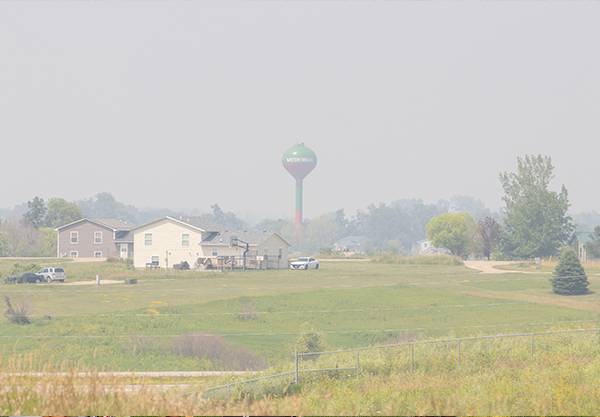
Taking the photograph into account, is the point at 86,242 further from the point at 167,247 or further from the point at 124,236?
the point at 167,247

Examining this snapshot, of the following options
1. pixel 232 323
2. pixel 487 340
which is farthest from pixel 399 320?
pixel 487 340

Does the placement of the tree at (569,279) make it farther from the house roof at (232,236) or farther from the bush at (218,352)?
the house roof at (232,236)

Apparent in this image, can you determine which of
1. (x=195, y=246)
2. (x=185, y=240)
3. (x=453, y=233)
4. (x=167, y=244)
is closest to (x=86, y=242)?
(x=167, y=244)

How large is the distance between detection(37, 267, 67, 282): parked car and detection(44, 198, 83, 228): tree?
287 feet

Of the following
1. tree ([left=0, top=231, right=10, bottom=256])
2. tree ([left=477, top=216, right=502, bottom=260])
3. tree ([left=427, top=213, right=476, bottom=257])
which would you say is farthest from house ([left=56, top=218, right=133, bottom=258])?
tree ([left=477, top=216, right=502, bottom=260])

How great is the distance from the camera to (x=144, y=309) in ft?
197

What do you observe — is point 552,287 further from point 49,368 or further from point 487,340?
point 49,368

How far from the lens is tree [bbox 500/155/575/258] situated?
127m

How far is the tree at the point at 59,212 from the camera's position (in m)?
170

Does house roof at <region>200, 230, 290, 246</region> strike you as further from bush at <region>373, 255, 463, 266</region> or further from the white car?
bush at <region>373, 255, 463, 266</region>

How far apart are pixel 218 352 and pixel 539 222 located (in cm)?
8790

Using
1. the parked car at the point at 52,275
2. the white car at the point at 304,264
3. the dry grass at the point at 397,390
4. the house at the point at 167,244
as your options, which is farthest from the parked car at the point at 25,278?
the dry grass at the point at 397,390

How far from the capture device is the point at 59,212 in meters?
171

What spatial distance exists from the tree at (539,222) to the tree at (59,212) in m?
75.4
